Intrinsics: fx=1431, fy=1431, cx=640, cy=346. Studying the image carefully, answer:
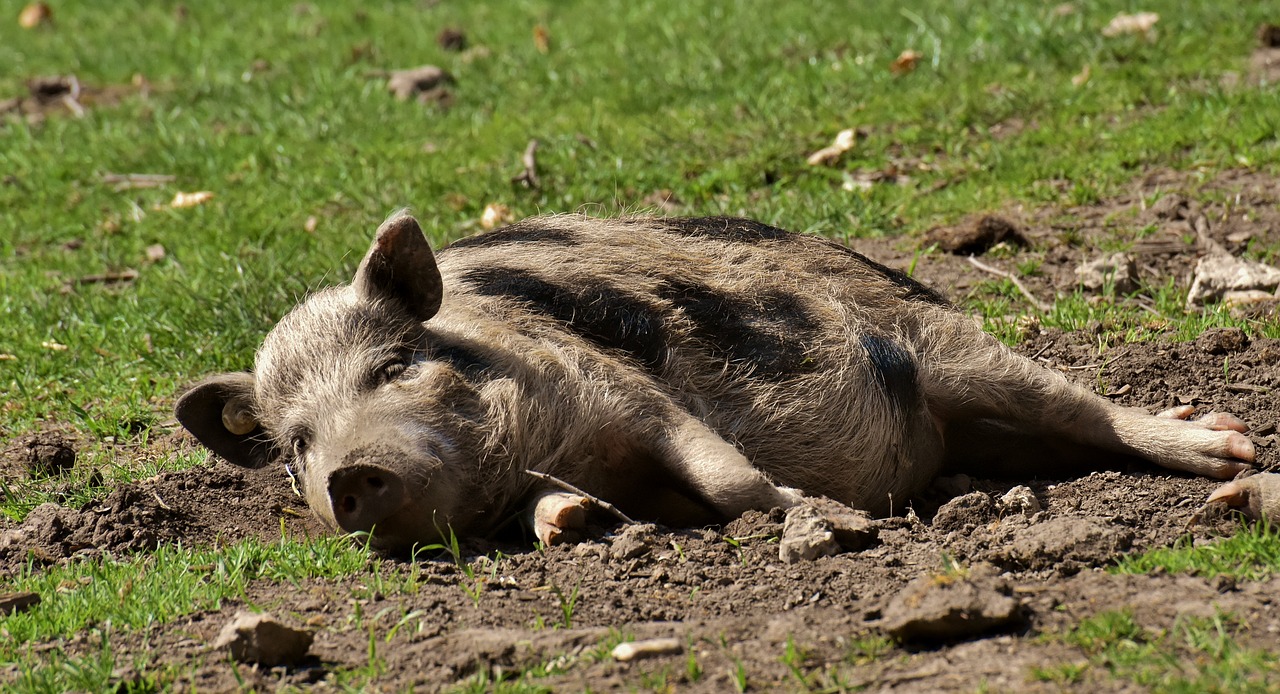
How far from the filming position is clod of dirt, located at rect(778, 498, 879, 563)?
363 cm

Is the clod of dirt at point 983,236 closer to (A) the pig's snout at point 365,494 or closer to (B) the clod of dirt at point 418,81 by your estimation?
(A) the pig's snout at point 365,494

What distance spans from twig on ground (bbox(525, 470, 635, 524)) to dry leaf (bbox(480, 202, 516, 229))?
10.5ft

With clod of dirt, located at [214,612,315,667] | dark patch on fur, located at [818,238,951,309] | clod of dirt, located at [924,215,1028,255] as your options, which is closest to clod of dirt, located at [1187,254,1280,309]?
clod of dirt, located at [924,215,1028,255]

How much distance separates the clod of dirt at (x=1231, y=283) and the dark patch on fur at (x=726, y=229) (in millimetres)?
1812

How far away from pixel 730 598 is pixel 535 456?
0.99 metres

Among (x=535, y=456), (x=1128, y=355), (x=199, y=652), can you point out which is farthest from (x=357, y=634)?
(x=1128, y=355)

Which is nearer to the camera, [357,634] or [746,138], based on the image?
[357,634]

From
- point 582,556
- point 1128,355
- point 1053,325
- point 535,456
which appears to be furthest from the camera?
point 1053,325

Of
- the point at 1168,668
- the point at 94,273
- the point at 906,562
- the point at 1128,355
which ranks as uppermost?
the point at 1168,668

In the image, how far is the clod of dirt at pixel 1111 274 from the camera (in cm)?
605

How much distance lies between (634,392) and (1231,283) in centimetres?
292

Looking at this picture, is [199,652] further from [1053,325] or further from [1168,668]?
[1053,325]

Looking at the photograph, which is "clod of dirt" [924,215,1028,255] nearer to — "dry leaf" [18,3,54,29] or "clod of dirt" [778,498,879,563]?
"clod of dirt" [778,498,879,563]

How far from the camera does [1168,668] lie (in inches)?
107
